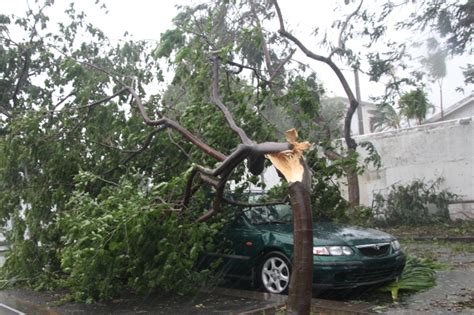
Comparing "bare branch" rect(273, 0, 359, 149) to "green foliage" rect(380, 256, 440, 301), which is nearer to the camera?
"green foliage" rect(380, 256, 440, 301)

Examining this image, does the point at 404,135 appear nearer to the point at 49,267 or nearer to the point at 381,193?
the point at 381,193

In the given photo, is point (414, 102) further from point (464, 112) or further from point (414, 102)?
point (464, 112)

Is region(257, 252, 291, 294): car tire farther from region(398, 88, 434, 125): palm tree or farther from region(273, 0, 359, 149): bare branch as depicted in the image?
region(398, 88, 434, 125): palm tree

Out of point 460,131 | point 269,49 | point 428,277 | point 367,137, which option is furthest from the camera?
point 367,137

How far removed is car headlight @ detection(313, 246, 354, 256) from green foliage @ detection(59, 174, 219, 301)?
4.64 ft

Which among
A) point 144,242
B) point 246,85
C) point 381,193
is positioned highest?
point 246,85

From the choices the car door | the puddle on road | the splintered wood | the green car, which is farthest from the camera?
the car door

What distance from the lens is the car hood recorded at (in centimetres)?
676

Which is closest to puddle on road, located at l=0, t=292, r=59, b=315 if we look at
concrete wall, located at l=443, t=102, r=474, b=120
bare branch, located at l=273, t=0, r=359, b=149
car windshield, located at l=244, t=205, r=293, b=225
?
car windshield, located at l=244, t=205, r=293, b=225

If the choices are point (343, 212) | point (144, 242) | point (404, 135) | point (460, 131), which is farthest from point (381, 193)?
point (144, 242)

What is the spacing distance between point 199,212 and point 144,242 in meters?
1.13

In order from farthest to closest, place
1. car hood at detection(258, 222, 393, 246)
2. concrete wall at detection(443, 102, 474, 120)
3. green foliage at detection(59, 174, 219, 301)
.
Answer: concrete wall at detection(443, 102, 474, 120)
car hood at detection(258, 222, 393, 246)
green foliage at detection(59, 174, 219, 301)

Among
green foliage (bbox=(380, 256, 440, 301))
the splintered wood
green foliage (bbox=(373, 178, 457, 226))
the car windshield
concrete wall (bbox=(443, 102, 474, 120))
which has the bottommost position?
green foliage (bbox=(380, 256, 440, 301))

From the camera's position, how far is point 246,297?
22.8 ft
